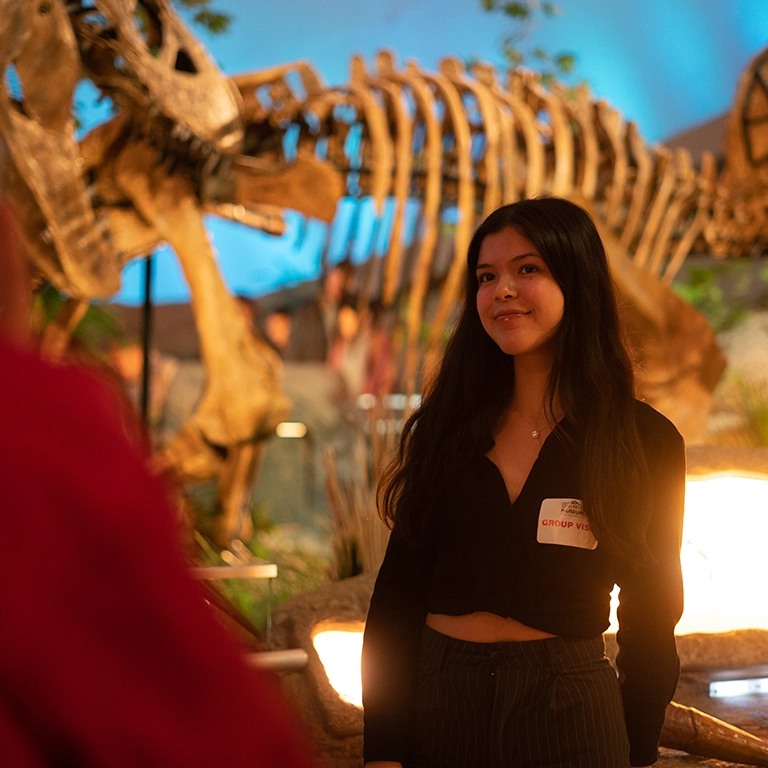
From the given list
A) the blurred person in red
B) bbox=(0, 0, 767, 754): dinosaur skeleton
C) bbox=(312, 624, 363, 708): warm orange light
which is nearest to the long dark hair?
the blurred person in red

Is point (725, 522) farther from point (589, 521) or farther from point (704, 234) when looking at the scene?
point (704, 234)

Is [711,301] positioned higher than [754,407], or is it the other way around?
[711,301]

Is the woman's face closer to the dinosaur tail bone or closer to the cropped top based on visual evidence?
the cropped top

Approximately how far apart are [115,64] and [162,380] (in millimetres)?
6609

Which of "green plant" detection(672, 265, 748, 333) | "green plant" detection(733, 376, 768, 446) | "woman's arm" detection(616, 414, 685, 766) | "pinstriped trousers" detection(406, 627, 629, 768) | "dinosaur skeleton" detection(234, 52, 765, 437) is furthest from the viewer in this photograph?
"green plant" detection(672, 265, 748, 333)

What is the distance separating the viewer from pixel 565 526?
4.23ft

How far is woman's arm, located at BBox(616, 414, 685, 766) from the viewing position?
1.34 metres

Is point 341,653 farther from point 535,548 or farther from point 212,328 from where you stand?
point 212,328

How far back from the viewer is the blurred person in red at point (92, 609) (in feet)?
1.21

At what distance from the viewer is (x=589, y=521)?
1.28 metres

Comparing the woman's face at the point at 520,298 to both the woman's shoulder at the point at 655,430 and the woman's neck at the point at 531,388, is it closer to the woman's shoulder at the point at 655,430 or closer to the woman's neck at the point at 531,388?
the woman's neck at the point at 531,388

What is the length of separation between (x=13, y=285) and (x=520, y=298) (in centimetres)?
101

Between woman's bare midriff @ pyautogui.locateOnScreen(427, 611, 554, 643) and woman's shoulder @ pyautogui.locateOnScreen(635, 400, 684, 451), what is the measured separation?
33cm

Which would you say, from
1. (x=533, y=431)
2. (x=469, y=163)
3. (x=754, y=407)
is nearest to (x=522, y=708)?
(x=533, y=431)
